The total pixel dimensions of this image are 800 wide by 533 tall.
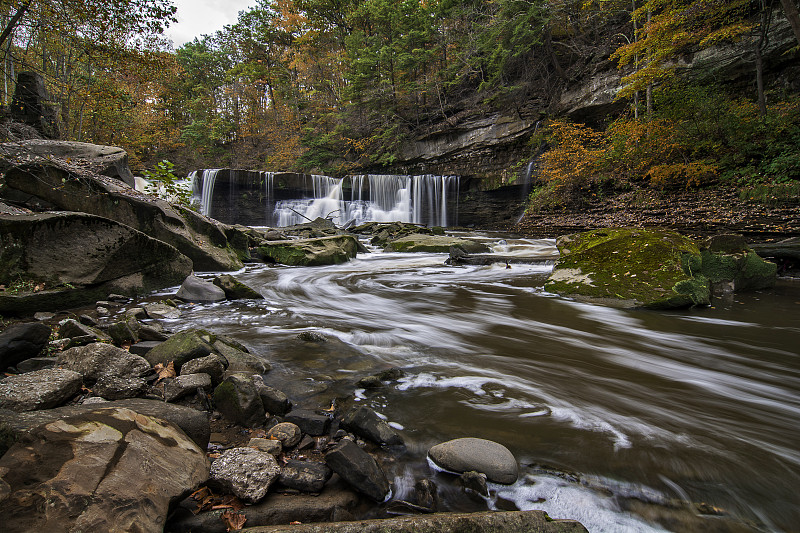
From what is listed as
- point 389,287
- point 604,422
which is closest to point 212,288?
point 389,287

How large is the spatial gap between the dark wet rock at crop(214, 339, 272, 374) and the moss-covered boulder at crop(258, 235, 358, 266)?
21.8ft

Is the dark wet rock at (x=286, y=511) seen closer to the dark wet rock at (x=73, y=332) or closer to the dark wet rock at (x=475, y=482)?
the dark wet rock at (x=475, y=482)

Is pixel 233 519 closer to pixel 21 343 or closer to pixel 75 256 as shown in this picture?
pixel 21 343

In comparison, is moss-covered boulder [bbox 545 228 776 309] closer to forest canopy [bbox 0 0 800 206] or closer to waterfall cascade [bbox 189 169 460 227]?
forest canopy [bbox 0 0 800 206]

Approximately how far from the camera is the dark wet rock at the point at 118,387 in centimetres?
212

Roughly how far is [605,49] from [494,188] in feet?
27.1

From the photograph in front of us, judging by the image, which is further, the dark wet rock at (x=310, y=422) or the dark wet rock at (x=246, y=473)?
the dark wet rock at (x=310, y=422)

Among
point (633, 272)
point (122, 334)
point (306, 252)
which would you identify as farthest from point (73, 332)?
point (633, 272)

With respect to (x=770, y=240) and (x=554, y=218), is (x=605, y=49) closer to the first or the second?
(x=554, y=218)

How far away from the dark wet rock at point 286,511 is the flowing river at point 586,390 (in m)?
0.32

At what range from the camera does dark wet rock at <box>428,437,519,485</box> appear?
1.74 metres

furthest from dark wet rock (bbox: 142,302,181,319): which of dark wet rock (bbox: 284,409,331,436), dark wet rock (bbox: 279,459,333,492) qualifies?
dark wet rock (bbox: 279,459,333,492)

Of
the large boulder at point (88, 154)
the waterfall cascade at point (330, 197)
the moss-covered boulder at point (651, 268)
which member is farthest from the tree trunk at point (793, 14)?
the large boulder at point (88, 154)

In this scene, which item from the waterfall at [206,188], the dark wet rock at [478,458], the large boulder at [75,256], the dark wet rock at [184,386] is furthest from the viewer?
the waterfall at [206,188]
